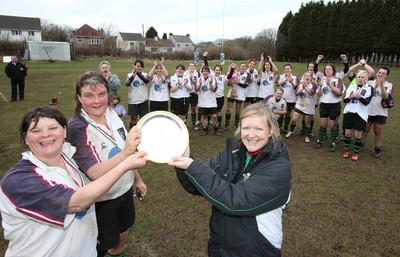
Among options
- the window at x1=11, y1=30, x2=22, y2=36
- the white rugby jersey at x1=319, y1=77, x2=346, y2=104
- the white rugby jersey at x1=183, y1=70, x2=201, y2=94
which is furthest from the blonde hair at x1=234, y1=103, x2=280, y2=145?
the window at x1=11, y1=30, x2=22, y2=36

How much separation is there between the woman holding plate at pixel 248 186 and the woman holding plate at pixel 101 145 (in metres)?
0.62

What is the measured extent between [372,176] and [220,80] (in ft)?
17.4

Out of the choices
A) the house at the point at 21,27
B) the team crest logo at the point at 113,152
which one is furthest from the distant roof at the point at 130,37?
the team crest logo at the point at 113,152

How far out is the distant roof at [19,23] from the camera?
205 ft

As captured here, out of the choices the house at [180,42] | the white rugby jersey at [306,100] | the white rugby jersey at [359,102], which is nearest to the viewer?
the white rugby jersey at [359,102]

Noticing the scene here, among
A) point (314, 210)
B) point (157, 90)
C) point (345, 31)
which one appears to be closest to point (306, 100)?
point (314, 210)

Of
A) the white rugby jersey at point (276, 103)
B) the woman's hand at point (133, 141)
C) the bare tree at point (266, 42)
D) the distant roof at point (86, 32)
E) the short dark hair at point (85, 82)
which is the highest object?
the distant roof at point (86, 32)

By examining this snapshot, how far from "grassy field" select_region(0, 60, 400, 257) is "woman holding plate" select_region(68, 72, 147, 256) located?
116 cm

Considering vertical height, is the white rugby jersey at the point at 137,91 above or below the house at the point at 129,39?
below

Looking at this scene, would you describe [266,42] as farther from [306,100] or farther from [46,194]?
[46,194]

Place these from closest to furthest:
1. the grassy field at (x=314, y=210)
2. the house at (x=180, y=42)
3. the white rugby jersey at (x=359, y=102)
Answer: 1. the grassy field at (x=314, y=210)
2. the white rugby jersey at (x=359, y=102)
3. the house at (x=180, y=42)

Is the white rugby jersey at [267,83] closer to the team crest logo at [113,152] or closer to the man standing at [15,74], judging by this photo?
the team crest logo at [113,152]

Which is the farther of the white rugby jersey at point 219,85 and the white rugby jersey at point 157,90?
the white rugby jersey at point 219,85

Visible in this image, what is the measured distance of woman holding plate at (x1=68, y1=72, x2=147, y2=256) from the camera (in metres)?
2.06
